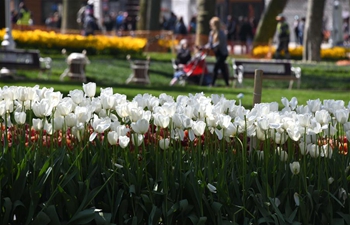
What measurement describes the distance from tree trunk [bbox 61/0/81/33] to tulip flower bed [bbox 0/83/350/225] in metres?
21.8

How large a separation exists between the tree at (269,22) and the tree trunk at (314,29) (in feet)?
7.41

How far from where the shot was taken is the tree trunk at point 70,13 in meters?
27.0

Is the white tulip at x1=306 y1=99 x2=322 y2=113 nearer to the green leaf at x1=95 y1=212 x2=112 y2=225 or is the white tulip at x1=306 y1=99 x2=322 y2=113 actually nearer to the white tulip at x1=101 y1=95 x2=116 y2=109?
the white tulip at x1=101 y1=95 x2=116 y2=109

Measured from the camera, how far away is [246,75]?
63.7ft

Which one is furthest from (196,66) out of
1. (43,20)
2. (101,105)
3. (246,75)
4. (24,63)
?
(43,20)

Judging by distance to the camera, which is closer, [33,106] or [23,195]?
[23,195]

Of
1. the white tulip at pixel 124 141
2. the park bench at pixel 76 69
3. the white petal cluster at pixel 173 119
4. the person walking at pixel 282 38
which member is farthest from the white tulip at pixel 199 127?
the person walking at pixel 282 38

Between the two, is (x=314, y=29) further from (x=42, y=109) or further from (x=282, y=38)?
(x=42, y=109)

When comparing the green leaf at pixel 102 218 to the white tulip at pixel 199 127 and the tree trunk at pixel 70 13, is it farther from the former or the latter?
the tree trunk at pixel 70 13

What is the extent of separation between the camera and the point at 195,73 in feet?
64.4

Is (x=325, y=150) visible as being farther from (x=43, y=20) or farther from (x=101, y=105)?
(x=43, y=20)

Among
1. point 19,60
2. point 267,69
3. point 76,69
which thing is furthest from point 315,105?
point 76,69

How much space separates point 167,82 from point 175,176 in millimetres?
16018

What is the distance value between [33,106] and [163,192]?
94 centimetres
